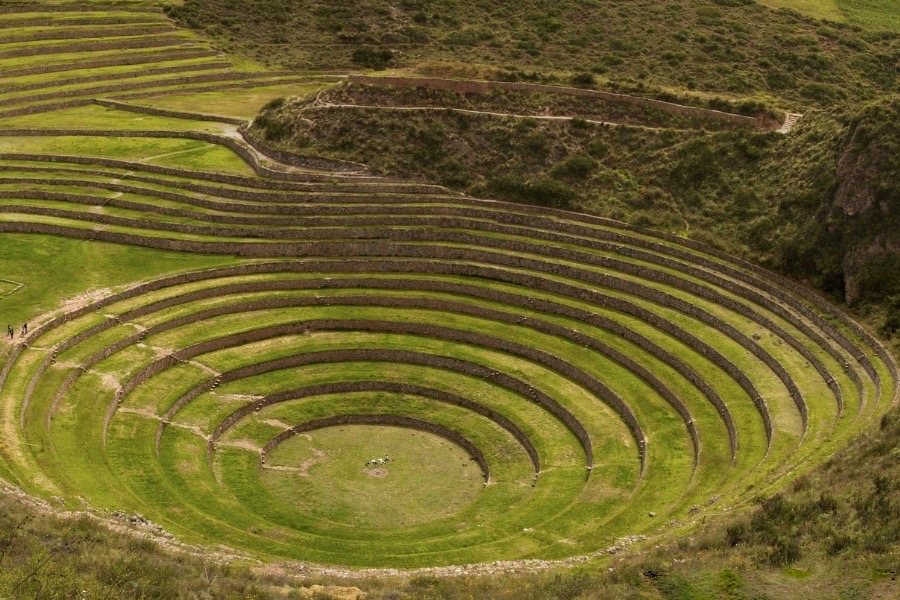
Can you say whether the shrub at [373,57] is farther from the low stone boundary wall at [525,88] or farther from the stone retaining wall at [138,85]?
the low stone boundary wall at [525,88]

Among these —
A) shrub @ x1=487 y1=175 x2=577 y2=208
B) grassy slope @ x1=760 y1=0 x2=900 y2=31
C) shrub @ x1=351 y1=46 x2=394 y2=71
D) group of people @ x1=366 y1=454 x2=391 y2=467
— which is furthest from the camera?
grassy slope @ x1=760 y1=0 x2=900 y2=31

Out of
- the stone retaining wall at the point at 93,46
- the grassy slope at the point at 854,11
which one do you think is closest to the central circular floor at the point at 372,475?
the stone retaining wall at the point at 93,46

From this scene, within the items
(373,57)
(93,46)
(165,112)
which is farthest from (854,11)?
(93,46)

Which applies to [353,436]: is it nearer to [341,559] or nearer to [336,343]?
[336,343]

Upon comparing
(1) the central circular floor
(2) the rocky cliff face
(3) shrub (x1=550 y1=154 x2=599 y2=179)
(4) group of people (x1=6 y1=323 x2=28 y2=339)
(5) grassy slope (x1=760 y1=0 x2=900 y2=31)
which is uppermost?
(5) grassy slope (x1=760 y1=0 x2=900 y2=31)

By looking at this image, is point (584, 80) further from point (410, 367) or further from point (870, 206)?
point (410, 367)

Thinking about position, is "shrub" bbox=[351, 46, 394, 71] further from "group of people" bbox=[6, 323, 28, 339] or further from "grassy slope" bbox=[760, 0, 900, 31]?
"group of people" bbox=[6, 323, 28, 339]

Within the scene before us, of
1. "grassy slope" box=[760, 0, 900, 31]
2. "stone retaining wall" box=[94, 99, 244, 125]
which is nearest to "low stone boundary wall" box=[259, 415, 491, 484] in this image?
"stone retaining wall" box=[94, 99, 244, 125]
